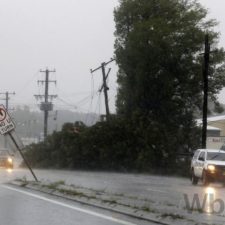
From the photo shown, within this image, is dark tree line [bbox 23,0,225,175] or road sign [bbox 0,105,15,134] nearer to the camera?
road sign [bbox 0,105,15,134]

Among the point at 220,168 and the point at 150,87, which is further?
the point at 150,87

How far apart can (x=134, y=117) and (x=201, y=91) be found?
6261 millimetres

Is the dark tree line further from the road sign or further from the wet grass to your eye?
the wet grass

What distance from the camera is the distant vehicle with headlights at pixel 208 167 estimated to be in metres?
35.0

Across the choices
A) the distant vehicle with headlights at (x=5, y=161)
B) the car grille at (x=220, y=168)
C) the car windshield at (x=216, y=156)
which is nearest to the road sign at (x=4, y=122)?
the car grille at (x=220, y=168)

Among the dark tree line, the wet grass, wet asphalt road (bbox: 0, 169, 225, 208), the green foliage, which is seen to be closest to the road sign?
wet asphalt road (bbox: 0, 169, 225, 208)

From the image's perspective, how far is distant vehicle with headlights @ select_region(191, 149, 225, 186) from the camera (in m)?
35.0

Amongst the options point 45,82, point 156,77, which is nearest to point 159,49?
point 156,77

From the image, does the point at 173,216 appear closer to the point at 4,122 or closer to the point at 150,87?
the point at 4,122

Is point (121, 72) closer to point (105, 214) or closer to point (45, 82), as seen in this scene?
point (45, 82)

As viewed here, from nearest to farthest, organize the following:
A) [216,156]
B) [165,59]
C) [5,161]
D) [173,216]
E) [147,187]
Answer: [173,216] < [147,187] < [216,156] < [165,59] < [5,161]

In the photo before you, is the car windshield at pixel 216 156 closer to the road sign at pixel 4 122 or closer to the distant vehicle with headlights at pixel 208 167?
the distant vehicle with headlights at pixel 208 167

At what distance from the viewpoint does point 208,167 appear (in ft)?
116

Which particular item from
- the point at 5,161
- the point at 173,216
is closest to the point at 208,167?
the point at 173,216
